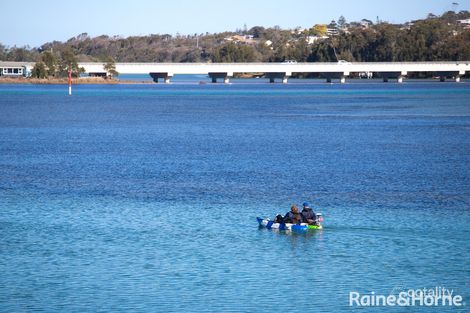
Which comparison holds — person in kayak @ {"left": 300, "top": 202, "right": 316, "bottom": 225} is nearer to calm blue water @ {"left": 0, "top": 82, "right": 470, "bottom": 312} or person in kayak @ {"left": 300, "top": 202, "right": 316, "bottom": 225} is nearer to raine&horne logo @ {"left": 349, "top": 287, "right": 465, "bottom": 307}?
calm blue water @ {"left": 0, "top": 82, "right": 470, "bottom": 312}

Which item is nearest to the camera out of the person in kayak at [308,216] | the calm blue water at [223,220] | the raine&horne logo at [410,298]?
the raine&horne logo at [410,298]

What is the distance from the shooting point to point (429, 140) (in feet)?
259

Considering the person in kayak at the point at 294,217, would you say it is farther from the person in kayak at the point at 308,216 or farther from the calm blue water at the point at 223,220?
the calm blue water at the point at 223,220

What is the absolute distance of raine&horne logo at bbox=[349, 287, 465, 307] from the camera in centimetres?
2712

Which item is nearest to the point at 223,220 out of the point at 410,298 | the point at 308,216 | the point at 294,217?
the point at 294,217

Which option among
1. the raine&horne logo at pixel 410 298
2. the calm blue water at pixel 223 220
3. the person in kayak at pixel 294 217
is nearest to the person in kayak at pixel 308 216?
the person in kayak at pixel 294 217

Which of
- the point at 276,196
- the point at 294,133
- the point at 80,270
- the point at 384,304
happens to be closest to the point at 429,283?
the point at 384,304

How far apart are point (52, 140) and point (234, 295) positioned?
176ft

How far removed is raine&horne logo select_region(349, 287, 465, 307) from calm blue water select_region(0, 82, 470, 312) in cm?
34

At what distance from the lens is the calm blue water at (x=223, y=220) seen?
28.5 m

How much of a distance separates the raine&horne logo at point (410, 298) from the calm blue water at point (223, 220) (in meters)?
0.34

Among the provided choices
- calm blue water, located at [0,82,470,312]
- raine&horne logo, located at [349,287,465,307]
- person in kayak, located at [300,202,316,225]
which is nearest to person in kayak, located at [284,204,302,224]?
person in kayak, located at [300,202,316,225]

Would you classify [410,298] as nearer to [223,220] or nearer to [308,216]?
[308,216]

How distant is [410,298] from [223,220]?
12.6m
